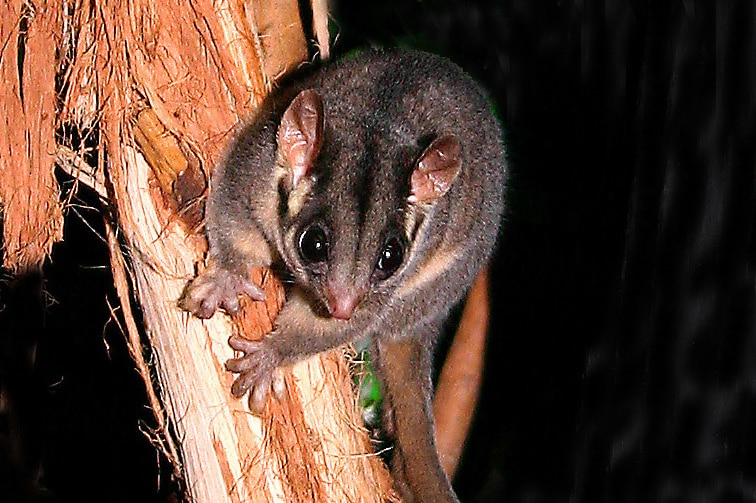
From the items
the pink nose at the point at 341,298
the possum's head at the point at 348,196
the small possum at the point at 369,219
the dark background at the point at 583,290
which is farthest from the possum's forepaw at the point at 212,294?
the dark background at the point at 583,290

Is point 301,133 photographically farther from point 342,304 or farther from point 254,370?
point 254,370

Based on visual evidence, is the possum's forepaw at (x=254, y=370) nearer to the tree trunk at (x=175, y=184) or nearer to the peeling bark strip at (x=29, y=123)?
the tree trunk at (x=175, y=184)

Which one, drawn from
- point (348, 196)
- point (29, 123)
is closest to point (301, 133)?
point (348, 196)

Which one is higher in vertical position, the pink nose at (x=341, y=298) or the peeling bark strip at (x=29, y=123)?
the peeling bark strip at (x=29, y=123)

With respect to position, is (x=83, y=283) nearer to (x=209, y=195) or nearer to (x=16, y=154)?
(x=16, y=154)

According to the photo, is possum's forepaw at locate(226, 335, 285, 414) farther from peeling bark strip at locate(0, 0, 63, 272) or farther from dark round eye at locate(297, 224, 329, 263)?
peeling bark strip at locate(0, 0, 63, 272)

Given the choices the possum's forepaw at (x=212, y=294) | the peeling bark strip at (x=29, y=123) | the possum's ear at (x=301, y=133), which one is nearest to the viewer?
the possum's ear at (x=301, y=133)
